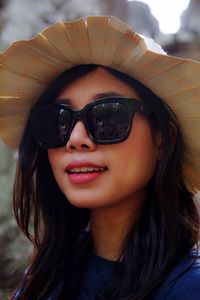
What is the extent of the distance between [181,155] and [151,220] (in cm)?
25

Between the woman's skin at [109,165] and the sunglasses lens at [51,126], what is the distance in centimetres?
3

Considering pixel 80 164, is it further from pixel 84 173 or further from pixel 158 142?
A: pixel 158 142

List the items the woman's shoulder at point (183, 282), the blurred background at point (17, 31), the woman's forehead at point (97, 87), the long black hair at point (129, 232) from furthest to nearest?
the blurred background at point (17, 31)
the woman's forehead at point (97, 87)
the long black hair at point (129, 232)
the woman's shoulder at point (183, 282)

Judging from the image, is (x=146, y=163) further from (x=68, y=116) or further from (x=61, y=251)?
(x=61, y=251)

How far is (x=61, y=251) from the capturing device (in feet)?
5.40

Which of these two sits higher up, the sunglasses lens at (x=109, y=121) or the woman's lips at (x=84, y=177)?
the sunglasses lens at (x=109, y=121)

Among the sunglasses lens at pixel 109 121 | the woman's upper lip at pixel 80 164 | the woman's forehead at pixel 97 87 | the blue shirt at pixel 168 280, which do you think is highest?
the woman's forehead at pixel 97 87

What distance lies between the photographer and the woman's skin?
4.65 feet

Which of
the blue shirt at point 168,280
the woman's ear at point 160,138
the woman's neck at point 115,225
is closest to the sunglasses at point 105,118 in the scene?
the woman's ear at point 160,138

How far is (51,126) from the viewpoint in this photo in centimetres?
153

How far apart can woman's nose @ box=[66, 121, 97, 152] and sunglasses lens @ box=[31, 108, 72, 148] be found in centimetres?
4

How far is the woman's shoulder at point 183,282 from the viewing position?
3.87ft

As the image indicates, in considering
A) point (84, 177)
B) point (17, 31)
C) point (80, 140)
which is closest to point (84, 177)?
point (84, 177)

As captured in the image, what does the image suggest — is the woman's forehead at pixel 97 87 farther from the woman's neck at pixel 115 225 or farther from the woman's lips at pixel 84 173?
the woman's neck at pixel 115 225
